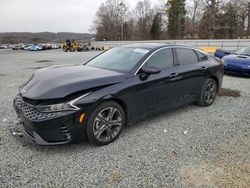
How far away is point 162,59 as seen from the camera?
175 inches

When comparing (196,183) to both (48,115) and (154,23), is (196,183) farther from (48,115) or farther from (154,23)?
(154,23)

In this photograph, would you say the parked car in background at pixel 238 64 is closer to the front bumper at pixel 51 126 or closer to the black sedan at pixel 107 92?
the black sedan at pixel 107 92

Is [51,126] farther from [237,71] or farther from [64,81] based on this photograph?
[237,71]

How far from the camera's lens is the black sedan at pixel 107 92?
318cm

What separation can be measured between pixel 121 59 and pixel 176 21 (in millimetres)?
57510

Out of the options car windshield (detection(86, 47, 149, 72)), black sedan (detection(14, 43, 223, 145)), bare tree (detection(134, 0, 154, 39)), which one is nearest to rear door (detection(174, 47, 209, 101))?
black sedan (detection(14, 43, 223, 145))

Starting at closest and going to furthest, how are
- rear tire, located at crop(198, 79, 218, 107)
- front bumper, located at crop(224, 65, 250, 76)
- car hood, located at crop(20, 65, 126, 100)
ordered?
car hood, located at crop(20, 65, 126, 100)
rear tire, located at crop(198, 79, 218, 107)
front bumper, located at crop(224, 65, 250, 76)

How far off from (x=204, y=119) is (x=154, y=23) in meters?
59.0

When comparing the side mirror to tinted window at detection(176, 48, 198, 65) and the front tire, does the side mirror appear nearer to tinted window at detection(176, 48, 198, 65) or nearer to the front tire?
the front tire

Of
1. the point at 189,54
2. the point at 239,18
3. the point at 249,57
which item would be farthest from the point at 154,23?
the point at 189,54

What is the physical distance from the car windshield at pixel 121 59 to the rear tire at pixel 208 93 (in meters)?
1.87

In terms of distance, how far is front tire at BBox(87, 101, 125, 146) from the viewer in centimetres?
341

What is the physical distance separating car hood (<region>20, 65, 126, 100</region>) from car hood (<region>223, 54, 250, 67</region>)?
22.2ft

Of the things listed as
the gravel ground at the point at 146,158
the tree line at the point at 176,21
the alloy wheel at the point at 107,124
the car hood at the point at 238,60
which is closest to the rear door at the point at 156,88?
the alloy wheel at the point at 107,124
